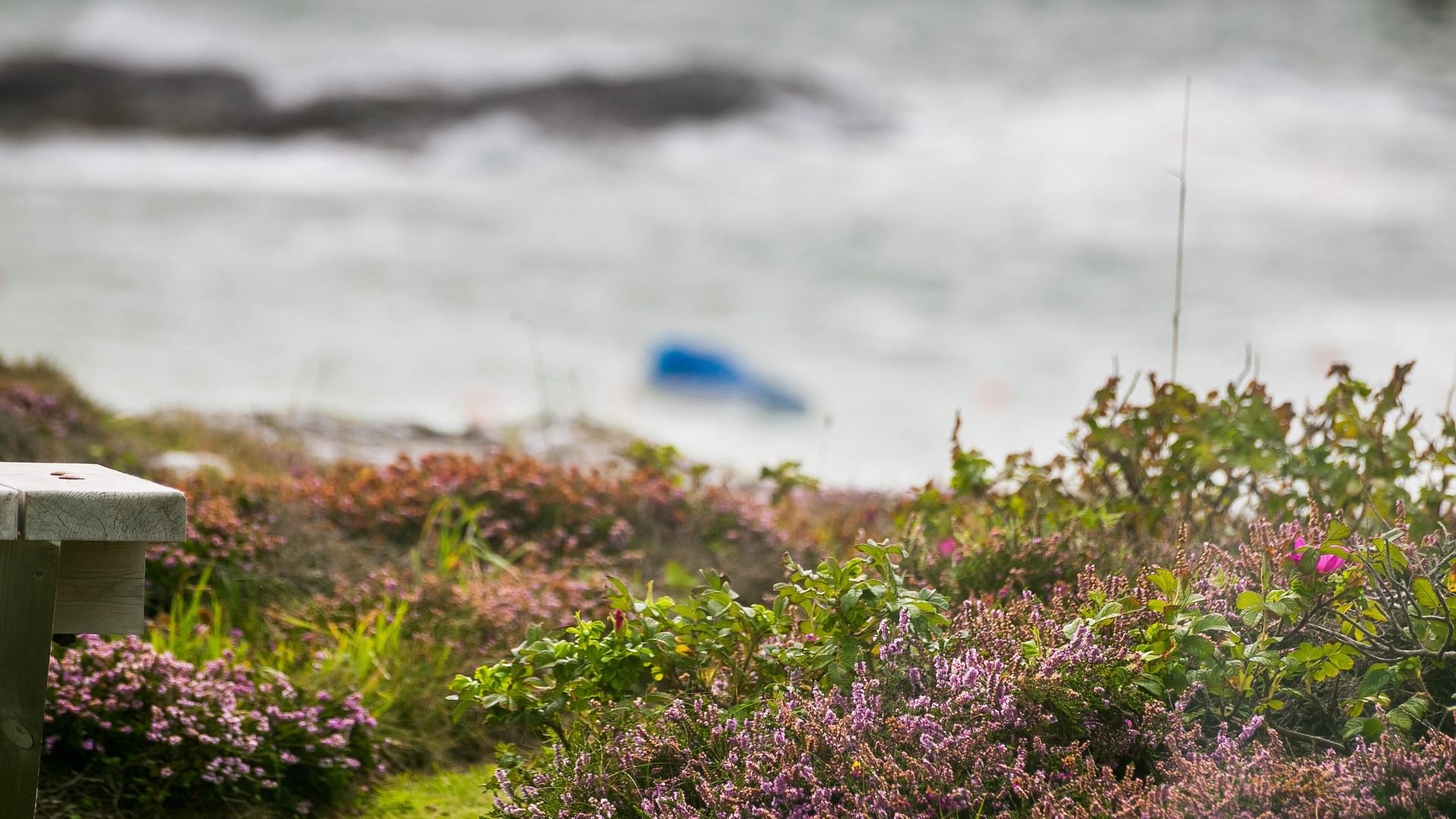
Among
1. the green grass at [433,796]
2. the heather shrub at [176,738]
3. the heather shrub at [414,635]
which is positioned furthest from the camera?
the heather shrub at [414,635]

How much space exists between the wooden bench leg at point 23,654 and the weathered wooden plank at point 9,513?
0.19 ft

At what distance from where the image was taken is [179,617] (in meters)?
4.39

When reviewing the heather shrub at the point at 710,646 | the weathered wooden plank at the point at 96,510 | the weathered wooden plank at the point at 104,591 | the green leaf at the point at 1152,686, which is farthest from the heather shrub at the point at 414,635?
the green leaf at the point at 1152,686

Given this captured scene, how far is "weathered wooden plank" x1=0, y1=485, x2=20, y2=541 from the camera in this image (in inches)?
86.0

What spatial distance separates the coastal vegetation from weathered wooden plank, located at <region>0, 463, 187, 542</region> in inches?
32.5

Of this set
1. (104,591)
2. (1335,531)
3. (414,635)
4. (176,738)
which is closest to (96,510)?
(104,591)

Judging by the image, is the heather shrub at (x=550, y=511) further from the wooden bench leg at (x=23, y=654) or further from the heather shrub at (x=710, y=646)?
the wooden bench leg at (x=23, y=654)

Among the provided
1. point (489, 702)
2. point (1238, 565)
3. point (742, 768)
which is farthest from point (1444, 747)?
point (489, 702)

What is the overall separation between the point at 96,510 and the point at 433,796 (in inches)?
69.4

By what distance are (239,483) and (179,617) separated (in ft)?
3.22

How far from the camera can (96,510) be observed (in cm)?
227

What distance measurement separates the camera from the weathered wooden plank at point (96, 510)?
7.30 feet

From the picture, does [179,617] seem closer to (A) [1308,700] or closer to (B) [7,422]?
(B) [7,422]

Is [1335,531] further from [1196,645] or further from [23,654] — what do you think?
[23,654]
